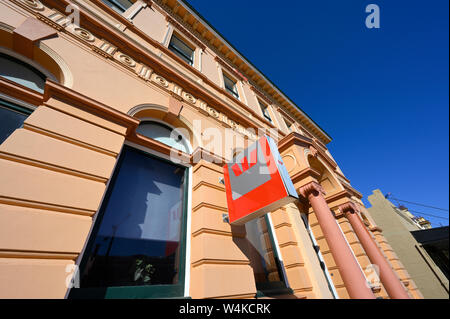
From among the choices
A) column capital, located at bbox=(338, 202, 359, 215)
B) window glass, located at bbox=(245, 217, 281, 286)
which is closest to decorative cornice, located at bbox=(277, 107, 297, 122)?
column capital, located at bbox=(338, 202, 359, 215)

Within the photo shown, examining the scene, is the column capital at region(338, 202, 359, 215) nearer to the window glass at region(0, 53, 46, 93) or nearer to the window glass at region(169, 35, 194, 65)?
the window glass at region(169, 35, 194, 65)

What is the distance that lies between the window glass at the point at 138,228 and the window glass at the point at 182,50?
4.98 meters

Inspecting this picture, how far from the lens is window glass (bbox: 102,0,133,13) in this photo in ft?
17.4

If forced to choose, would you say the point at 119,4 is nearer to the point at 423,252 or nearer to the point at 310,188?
the point at 310,188

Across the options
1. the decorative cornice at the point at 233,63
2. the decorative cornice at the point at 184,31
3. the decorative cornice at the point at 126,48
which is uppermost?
the decorative cornice at the point at 233,63

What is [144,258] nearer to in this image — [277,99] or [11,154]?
[11,154]

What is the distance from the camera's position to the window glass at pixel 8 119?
7.70 ft

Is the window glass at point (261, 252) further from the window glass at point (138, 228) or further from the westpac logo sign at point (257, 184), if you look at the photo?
the window glass at point (138, 228)

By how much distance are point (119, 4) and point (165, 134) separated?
516cm

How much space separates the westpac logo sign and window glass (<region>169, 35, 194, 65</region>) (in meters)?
5.31

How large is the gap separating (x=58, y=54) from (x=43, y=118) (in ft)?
4.98

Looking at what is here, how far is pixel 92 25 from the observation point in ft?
12.6

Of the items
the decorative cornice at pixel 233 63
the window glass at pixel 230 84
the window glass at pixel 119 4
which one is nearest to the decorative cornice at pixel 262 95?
the decorative cornice at pixel 233 63

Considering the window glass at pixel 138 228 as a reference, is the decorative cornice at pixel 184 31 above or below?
above
